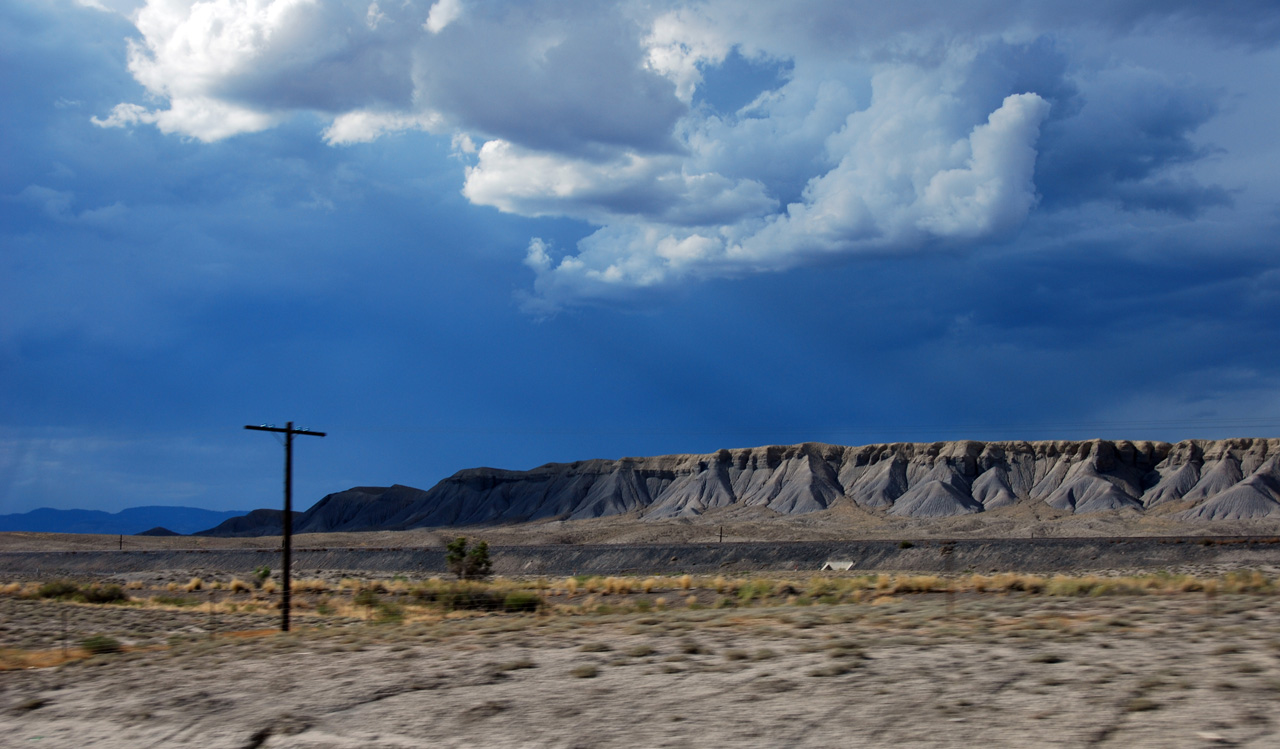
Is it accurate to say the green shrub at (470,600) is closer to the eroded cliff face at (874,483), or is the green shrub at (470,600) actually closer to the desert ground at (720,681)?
the desert ground at (720,681)

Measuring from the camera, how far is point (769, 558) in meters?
65.4

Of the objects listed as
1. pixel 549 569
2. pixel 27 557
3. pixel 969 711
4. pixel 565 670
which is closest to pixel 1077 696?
pixel 969 711

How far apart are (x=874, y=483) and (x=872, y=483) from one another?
21.0 inches

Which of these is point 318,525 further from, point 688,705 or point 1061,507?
point 688,705

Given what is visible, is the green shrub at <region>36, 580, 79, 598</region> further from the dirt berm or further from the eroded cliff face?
the eroded cliff face

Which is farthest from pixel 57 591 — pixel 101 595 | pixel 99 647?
pixel 99 647

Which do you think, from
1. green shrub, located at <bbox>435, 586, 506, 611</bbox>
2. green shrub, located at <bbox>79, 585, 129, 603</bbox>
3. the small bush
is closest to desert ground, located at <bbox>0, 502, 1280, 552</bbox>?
green shrub, located at <bbox>79, 585, 129, 603</bbox>

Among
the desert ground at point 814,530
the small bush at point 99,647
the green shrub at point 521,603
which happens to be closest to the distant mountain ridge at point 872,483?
the desert ground at point 814,530

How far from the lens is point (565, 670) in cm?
1423

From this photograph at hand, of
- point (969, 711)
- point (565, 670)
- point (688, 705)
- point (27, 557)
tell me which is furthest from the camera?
point (27, 557)

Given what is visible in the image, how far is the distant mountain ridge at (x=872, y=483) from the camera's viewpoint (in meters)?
126

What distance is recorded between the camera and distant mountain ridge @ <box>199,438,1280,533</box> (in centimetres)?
12600

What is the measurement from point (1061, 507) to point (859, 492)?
28225 mm

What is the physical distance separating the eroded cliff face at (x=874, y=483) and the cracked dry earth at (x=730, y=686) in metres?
115
